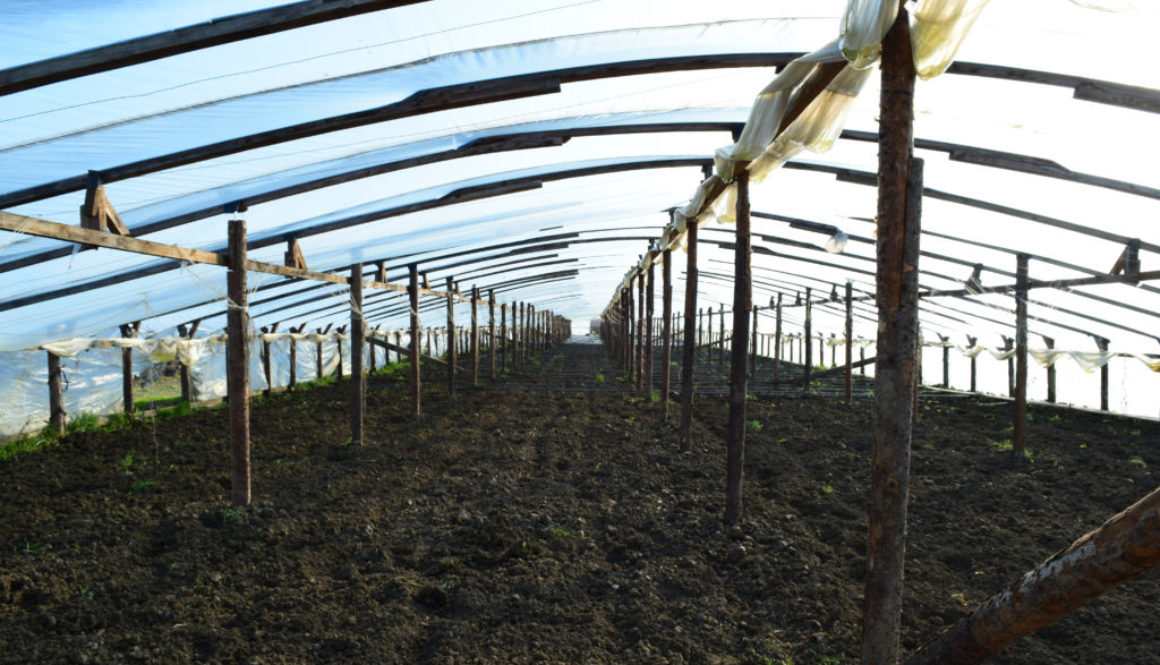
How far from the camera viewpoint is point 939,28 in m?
2.46

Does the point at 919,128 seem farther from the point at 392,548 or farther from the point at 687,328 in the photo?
the point at 392,548

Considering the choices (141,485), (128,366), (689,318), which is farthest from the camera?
(128,366)

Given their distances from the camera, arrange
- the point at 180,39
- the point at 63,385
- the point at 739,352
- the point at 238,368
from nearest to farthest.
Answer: the point at 180,39
the point at 739,352
the point at 238,368
the point at 63,385

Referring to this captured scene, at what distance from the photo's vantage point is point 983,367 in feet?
78.8

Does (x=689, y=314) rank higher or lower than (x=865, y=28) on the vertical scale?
lower

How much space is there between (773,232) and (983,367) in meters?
17.1

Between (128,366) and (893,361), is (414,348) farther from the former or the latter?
(893,361)

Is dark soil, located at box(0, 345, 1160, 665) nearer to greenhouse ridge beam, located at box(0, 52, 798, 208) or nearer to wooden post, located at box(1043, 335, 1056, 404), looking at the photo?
greenhouse ridge beam, located at box(0, 52, 798, 208)

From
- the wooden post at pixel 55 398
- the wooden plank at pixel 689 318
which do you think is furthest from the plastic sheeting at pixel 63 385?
the wooden plank at pixel 689 318

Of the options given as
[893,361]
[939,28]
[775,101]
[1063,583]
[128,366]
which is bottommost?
[128,366]

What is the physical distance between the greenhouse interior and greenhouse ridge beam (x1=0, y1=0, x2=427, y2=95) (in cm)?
2

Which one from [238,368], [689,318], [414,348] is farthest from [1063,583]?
[414,348]

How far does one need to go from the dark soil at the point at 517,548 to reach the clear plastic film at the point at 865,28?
284 centimetres

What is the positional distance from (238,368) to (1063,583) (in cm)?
595
